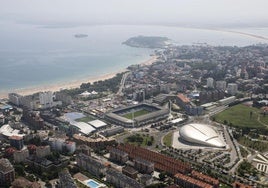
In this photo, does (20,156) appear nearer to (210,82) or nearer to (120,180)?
(120,180)

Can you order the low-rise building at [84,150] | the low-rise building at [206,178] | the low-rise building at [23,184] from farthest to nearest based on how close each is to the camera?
1. the low-rise building at [84,150]
2. the low-rise building at [206,178]
3. the low-rise building at [23,184]

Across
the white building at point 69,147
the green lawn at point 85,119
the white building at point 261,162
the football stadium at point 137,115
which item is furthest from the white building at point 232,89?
the white building at point 69,147

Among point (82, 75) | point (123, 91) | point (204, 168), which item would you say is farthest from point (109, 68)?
point (204, 168)

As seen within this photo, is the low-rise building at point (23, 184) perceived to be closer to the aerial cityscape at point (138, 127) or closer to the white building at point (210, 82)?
the aerial cityscape at point (138, 127)

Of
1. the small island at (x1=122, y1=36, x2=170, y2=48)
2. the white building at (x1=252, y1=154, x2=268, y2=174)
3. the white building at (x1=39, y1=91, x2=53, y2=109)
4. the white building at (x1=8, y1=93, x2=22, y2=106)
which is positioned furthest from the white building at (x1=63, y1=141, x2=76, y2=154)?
the small island at (x1=122, y1=36, x2=170, y2=48)

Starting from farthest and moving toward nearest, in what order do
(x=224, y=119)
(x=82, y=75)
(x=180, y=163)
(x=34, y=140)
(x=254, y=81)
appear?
(x=82, y=75), (x=254, y=81), (x=224, y=119), (x=34, y=140), (x=180, y=163)

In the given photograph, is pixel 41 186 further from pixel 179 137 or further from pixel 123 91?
pixel 123 91

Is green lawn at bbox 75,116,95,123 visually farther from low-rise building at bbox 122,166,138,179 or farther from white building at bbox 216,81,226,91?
white building at bbox 216,81,226,91
